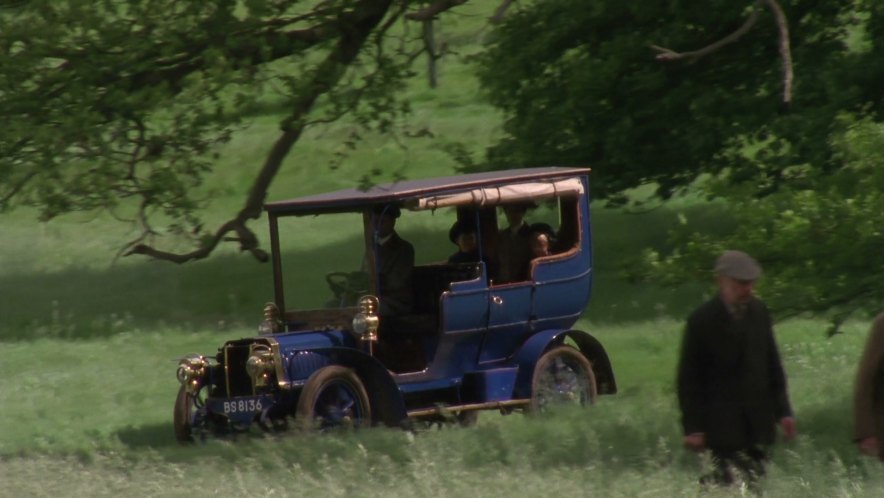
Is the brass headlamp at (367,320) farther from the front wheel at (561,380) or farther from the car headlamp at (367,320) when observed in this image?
the front wheel at (561,380)

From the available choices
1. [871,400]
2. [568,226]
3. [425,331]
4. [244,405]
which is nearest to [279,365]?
[244,405]

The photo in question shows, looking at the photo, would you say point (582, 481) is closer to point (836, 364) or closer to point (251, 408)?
point (251, 408)

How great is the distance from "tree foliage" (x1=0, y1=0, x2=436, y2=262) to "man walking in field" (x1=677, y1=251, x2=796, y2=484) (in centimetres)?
613

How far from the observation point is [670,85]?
77.3 ft

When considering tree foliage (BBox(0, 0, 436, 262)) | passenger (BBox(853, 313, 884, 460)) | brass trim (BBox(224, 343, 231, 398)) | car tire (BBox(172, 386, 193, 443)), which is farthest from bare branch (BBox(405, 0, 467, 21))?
passenger (BBox(853, 313, 884, 460))

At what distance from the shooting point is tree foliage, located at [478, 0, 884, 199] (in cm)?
2045

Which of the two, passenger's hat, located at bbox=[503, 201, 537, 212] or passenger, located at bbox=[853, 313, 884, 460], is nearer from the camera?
passenger, located at bbox=[853, 313, 884, 460]

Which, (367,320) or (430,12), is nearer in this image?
(430,12)

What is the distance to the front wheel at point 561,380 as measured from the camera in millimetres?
15047

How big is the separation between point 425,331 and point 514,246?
1294mm

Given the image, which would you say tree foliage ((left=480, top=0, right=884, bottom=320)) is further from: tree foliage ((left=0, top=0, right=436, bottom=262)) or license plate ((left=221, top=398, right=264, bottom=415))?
license plate ((left=221, top=398, right=264, bottom=415))

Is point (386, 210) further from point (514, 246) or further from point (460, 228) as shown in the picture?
point (514, 246)

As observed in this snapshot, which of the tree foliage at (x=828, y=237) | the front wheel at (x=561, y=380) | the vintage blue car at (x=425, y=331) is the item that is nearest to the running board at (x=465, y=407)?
the vintage blue car at (x=425, y=331)

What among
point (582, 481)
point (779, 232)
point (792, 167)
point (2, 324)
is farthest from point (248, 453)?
point (2, 324)
